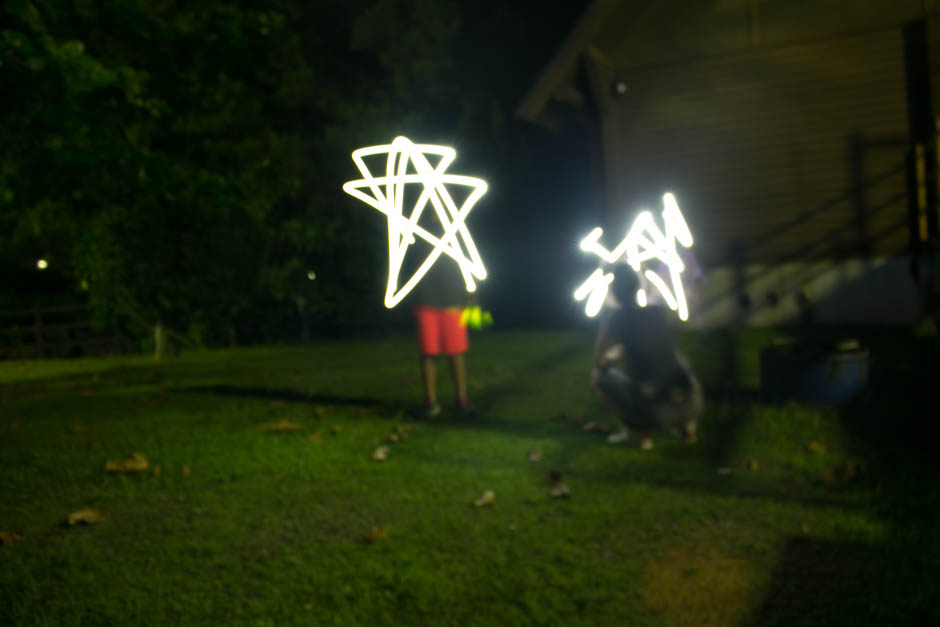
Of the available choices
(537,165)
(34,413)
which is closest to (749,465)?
(34,413)

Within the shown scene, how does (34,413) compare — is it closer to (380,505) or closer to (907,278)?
(380,505)

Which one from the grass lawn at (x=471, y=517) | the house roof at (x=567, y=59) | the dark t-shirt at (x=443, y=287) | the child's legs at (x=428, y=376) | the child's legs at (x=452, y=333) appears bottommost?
the grass lawn at (x=471, y=517)

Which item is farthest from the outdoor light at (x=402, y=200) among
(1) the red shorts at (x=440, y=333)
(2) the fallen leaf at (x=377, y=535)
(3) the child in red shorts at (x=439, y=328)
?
(1) the red shorts at (x=440, y=333)

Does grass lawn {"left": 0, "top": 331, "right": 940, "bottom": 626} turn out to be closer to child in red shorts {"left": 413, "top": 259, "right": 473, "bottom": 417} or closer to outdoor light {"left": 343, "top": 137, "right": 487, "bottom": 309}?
child in red shorts {"left": 413, "top": 259, "right": 473, "bottom": 417}

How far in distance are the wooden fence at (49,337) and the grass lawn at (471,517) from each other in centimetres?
946

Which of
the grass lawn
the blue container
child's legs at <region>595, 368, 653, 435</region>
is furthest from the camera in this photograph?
the blue container

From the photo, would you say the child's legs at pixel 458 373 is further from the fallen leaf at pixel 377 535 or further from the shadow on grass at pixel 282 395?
the fallen leaf at pixel 377 535

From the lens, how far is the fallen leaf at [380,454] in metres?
6.89

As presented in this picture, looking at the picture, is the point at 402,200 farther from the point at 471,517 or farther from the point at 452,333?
the point at 452,333

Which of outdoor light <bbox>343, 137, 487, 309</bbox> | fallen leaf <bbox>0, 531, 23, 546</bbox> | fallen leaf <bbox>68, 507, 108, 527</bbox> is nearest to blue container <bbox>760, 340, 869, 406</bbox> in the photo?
outdoor light <bbox>343, 137, 487, 309</bbox>

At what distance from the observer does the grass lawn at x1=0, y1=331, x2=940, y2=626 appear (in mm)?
4105

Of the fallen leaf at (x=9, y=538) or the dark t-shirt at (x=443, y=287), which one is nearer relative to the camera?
the fallen leaf at (x=9, y=538)

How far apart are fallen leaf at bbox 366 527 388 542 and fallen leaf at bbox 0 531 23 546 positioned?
76.9 inches

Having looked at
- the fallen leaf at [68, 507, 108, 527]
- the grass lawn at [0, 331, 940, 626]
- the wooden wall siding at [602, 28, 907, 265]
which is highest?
the wooden wall siding at [602, 28, 907, 265]
